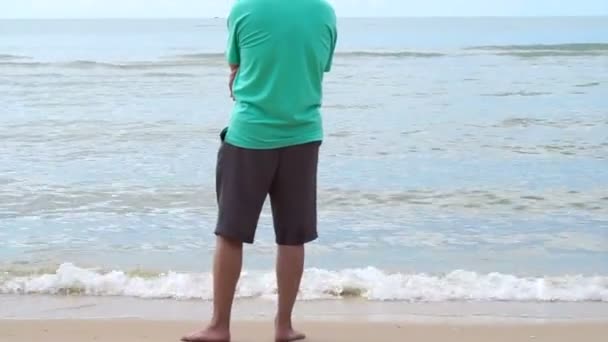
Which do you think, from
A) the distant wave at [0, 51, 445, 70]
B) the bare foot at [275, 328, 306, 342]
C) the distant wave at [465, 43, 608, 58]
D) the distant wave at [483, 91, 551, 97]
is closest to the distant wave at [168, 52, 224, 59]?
the distant wave at [0, 51, 445, 70]

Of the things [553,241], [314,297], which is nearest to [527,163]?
[553,241]

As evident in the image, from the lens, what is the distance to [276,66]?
11.5 ft

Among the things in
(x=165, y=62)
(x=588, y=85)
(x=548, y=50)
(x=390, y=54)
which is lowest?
(x=588, y=85)

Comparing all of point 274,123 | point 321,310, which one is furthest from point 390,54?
point 274,123

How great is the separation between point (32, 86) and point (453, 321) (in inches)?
706

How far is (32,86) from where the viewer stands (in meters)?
20.7

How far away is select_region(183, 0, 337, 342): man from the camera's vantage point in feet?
11.5

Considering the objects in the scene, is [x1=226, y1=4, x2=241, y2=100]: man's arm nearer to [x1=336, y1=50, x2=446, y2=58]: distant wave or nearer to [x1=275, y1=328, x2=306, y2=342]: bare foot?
[x1=275, y1=328, x2=306, y2=342]: bare foot

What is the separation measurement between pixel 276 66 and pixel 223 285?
908 millimetres

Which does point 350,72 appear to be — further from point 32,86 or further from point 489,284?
point 489,284

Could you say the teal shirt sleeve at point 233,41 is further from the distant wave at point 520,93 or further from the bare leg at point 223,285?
the distant wave at point 520,93

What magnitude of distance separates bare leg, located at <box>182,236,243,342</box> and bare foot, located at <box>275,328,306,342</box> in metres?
0.21

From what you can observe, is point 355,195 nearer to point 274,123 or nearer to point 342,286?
point 342,286

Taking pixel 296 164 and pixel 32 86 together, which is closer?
pixel 296 164
